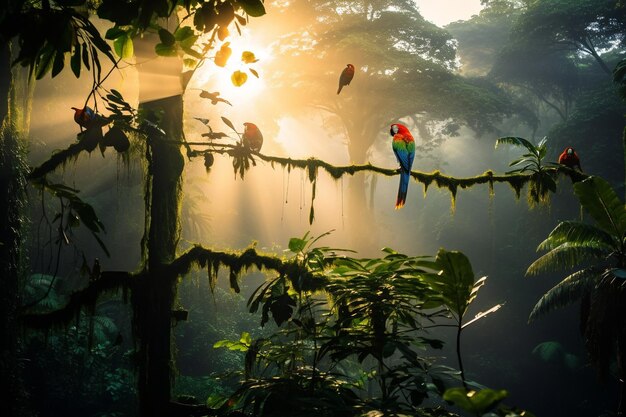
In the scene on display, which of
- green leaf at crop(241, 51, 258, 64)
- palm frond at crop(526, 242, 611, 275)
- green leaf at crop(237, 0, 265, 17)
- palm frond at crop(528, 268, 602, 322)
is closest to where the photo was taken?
green leaf at crop(237, 0, 265, 17)

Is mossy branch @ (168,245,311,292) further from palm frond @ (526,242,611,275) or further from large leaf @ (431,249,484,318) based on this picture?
palm frond @ (526,242,611,275)

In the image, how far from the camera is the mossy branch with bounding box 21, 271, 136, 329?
135 inches

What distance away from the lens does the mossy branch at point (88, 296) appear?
3.42 meters

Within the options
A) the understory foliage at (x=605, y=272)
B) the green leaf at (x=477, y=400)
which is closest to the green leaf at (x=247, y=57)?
the green leaf at (x=477, y=400)

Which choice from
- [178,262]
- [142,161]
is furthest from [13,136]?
[178,262]

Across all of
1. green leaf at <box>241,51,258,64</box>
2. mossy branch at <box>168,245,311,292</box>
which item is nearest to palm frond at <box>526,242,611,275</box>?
mossy branch at <box>168,245,311,292</box>

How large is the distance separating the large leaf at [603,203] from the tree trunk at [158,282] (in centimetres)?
423

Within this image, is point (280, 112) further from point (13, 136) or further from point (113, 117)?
point (113, 117)

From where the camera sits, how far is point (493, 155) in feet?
107

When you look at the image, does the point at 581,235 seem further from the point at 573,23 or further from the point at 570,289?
the point at 573,23

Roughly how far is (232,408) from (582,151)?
19635 mm

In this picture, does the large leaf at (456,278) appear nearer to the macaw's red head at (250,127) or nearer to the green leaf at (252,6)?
the green leaf at (252,6)

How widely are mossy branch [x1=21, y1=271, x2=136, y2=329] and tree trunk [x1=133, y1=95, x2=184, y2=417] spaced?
0.14 metres

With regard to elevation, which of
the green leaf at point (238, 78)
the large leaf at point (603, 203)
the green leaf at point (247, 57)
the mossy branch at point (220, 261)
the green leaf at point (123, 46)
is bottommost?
the mossy branch at point (220, 261)
